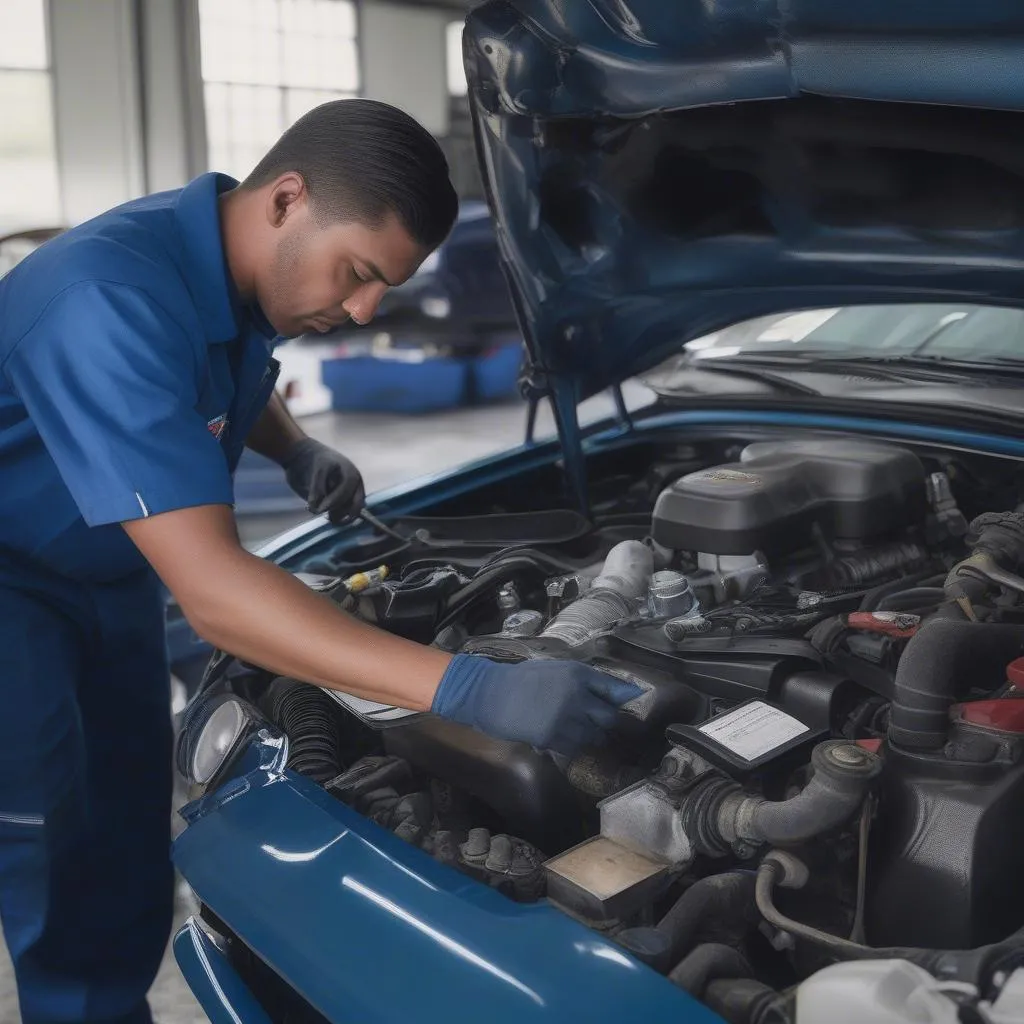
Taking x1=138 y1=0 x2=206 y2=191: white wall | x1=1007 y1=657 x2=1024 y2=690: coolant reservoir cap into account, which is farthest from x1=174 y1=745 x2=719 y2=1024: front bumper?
x1=138 y1=0 x2=206 y2=191: white wall

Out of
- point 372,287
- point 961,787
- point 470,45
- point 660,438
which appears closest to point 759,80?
point 470,45

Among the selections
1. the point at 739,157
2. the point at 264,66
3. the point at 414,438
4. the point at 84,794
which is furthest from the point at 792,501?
the point at 264,66

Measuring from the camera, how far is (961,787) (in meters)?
0.97

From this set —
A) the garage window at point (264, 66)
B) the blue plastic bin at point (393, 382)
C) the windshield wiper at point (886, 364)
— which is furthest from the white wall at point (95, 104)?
the windshield wiper at point (886, 364)

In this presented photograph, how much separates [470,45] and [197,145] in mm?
7758

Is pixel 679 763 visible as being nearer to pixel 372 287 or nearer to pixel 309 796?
pixel 309 796

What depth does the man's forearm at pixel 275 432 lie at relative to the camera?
1.98 metres

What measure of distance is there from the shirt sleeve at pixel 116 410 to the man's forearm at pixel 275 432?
0.78 m

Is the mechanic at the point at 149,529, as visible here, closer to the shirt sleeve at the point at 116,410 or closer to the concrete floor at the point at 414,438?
the shirt sleeve at the point at 116,410

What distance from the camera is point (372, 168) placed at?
1.21 meters

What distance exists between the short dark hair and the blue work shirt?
194mm

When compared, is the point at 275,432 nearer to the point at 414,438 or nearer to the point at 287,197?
the point at 287,197

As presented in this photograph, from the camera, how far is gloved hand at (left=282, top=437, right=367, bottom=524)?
1.88m

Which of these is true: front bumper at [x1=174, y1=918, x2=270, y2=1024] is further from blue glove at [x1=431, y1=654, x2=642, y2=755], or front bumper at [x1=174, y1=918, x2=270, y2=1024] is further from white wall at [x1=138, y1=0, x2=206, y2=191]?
white wall at [x1=138, y1=0, x2=206, y2=191]
